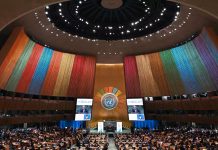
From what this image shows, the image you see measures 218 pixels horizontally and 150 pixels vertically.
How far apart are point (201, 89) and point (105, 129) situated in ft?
55.9

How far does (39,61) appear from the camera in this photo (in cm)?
2950

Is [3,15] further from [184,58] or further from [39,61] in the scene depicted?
[184,58]

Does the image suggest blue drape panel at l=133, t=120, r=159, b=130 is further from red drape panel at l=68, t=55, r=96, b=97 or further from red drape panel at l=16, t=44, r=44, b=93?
red drape panel at l=16, t=44, r=44, b=93

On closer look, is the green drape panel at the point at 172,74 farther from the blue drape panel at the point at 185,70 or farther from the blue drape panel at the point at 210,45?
the blue drape panel at the point at 210,45

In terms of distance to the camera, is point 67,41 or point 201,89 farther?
point 67,41

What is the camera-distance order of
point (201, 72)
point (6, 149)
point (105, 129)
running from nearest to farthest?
point (6, 149) < point (201, 72) < point (105, 129)

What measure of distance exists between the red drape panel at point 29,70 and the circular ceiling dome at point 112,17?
413 centimetres

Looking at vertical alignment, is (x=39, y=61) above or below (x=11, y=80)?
above

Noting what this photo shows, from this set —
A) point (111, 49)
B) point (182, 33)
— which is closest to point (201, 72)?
point (182, 33)

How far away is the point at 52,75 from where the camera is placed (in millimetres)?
31594

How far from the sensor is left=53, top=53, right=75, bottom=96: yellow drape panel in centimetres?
3269

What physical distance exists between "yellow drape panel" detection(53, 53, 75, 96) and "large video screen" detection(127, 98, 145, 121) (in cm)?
918

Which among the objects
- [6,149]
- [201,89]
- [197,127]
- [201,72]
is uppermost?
[201,72]

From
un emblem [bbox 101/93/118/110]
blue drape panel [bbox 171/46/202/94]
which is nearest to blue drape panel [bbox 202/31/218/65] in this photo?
blue drape panel [bbox 171/46/202/94]
